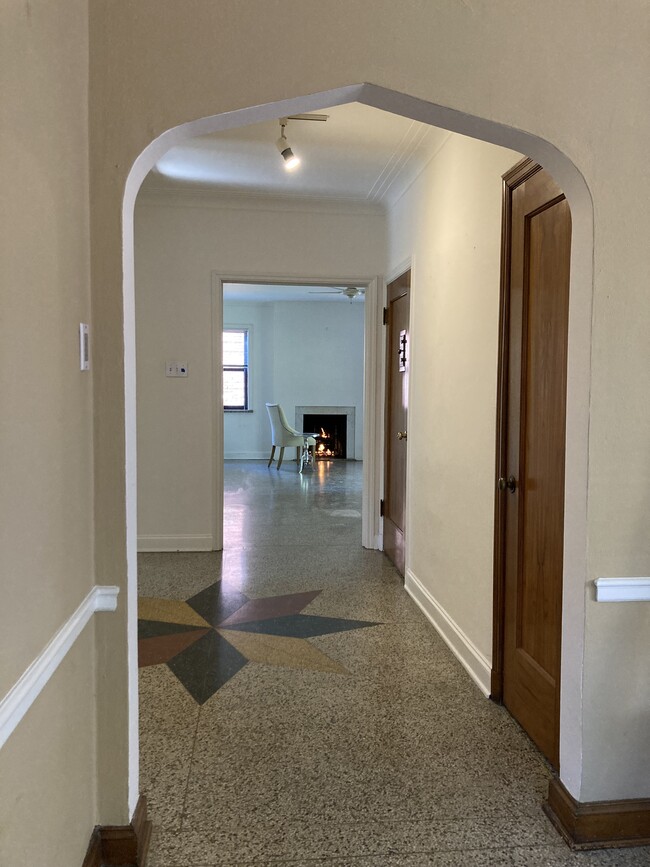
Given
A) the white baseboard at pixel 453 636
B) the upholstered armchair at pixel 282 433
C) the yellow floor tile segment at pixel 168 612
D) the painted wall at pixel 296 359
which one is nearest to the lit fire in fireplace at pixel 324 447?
the painted wall at pixel 296 359

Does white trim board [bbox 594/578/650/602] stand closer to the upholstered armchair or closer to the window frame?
the upholstered armchair

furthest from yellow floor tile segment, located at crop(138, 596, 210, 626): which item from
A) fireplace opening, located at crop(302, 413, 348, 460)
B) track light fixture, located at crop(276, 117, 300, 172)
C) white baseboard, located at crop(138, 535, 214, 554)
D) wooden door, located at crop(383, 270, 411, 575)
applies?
fireplace opening, located at crop(302, 413, 348, 460)

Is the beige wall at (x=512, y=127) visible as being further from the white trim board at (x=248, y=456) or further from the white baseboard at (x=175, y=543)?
the white trim board at (x=248, y=456)

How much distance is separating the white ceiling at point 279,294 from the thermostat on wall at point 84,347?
773 centimetres

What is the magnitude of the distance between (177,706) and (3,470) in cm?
182

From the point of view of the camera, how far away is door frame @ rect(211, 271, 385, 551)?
4875 mm

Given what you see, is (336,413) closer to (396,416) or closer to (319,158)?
(396,416)

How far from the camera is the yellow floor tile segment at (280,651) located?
299 centimetres

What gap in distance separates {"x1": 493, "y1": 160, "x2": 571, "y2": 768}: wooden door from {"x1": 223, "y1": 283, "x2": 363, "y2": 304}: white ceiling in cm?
693

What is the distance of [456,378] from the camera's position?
319cm

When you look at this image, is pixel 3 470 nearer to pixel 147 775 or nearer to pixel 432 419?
pixel 147 775

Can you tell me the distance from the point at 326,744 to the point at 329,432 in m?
8.86

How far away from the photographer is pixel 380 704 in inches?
103

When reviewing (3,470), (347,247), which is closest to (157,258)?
(347,247)
